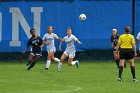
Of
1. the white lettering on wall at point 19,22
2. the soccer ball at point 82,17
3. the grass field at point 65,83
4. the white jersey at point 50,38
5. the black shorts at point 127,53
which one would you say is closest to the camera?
the grass field at point 65,83

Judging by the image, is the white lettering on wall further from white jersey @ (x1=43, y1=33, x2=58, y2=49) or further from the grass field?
the grass field

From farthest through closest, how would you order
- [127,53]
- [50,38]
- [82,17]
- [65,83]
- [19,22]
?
[19,22] < [82,17] < [50,38] < [127,53] < [65,83]

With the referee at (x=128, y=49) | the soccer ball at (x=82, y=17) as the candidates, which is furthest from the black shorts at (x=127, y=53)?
the soccer ball at (x=82, y=17)

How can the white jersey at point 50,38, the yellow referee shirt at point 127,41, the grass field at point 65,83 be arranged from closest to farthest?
→ the grass field at point 65,83
the yellow referee shirt at point 127,41
the white jersey at point 50,38

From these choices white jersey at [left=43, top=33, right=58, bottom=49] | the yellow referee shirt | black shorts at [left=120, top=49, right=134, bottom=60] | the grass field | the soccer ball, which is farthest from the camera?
the soccer ball

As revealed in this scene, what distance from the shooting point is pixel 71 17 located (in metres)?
37.1

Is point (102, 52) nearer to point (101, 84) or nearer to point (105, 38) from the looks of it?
point (105, 38)

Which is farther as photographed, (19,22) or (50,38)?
(19,22)

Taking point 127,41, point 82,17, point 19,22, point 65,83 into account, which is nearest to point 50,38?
point 82,17

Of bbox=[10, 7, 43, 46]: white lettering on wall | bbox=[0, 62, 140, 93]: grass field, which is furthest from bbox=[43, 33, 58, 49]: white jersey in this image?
bbox=[10, 7, 43, 46]: white lettering on wall

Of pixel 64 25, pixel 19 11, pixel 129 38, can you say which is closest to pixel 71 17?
pixel 64 25

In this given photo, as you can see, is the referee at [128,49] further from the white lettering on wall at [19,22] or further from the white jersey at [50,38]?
the white lettering on wall at [19,22]

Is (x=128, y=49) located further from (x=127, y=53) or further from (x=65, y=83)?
(x=65, y=83)

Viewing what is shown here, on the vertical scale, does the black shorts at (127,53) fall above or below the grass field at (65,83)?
above
